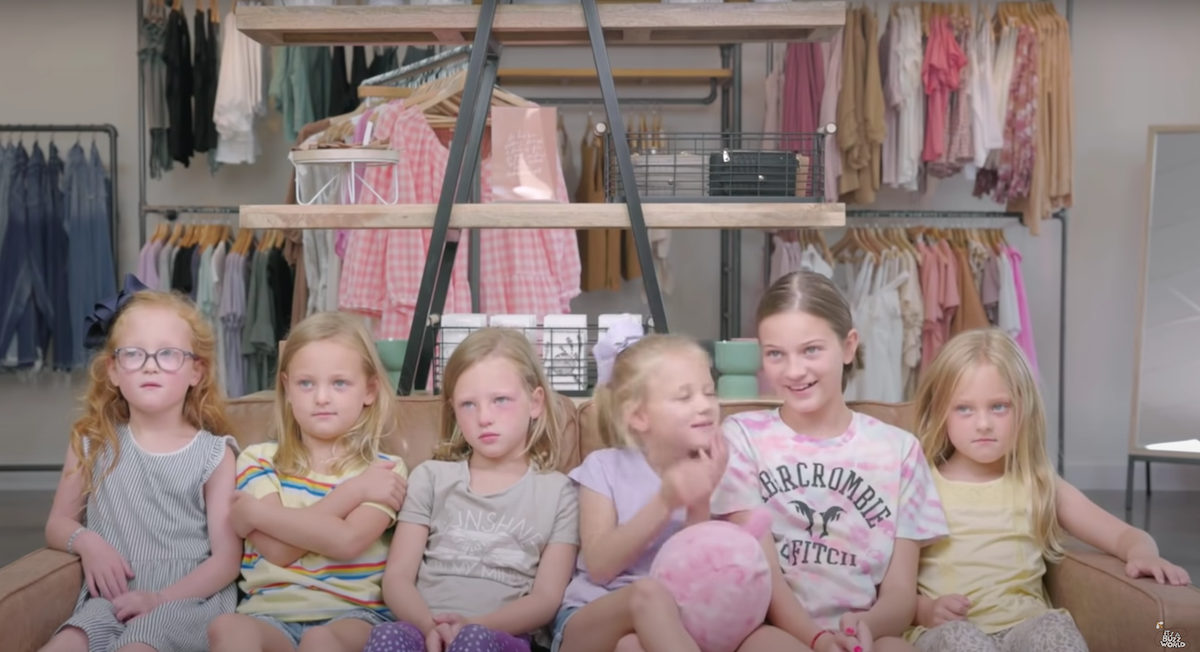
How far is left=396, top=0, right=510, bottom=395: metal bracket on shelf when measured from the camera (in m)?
2.48

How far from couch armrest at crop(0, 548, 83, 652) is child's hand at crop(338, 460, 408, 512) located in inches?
19.2

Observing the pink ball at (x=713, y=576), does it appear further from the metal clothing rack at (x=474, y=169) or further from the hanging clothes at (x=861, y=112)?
the hanging clothes at (x=861, y=112)

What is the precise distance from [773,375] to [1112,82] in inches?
172

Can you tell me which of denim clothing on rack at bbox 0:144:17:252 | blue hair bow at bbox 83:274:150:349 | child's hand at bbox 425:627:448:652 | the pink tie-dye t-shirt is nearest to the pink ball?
the pink tie-dye t-shirt

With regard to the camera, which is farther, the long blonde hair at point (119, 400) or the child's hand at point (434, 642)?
the long blonde hair at point (119, 400)

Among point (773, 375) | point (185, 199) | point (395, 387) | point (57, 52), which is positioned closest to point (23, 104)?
point (57, 52)

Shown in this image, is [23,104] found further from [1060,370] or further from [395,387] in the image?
[1060,370]

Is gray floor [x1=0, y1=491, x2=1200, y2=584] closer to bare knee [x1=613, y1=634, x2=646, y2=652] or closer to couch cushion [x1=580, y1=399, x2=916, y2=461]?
couch cushion [x1=580, y1=399, x2=916, y2=461]

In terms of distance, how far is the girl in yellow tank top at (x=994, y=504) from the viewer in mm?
2137

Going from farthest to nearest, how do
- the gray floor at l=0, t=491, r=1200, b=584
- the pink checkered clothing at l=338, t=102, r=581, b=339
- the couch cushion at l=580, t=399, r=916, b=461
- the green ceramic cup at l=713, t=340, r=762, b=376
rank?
1. the gray floor at l=0, t=491, r=1200, b=584
2. the pink checkered clothing at l=338, t=102, r=581, b=339
3. the green ceramic cup at l=713, t=340, r=762, b=376
4. the couch cushion at l=580, t=399, r=916, b=461

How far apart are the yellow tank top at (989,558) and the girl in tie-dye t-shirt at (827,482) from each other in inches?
2.2

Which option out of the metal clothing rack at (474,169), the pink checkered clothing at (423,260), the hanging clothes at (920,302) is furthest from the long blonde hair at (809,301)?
the hanging clothes at (920,302)

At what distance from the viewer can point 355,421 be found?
89.4 inches

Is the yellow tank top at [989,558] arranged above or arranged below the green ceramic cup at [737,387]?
below
